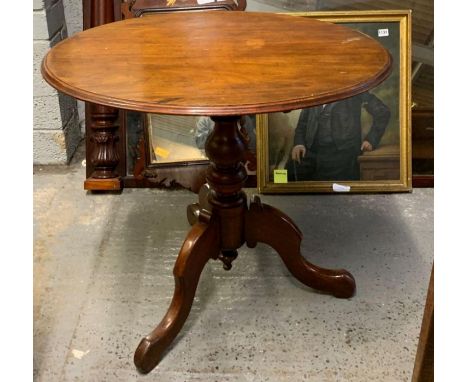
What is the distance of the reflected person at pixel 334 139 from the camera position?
2.37 meters

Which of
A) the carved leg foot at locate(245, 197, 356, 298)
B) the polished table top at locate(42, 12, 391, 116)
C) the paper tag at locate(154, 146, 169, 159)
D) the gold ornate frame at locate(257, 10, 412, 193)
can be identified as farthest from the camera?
the paper tag at locate(154, 146, 169, 159)

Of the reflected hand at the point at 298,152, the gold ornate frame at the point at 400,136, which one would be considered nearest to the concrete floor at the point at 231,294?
the gold ornate frame at the point at 400,136

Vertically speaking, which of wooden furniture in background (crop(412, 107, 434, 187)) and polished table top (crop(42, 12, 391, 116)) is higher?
polished table top (crop(42, 12, 391, 116))

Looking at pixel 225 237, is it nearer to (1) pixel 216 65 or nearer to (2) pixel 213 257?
(2) pixel 213 257

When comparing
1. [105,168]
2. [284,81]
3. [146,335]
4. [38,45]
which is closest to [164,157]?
[105,168]

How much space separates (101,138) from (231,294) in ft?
3.06

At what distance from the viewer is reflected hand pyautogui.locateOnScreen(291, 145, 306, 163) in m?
2.39

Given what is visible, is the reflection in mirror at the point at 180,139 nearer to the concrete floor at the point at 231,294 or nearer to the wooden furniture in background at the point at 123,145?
the wooden furniture in background at the point at 123,145

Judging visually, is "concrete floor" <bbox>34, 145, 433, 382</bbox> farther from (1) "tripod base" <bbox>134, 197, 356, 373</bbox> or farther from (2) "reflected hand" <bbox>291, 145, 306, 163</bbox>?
(2) "reflected hand" <bbox>291, 145, 306, 163</bbox>

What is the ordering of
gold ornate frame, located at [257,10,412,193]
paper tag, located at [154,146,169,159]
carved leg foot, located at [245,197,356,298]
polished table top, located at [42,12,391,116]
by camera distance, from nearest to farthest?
polished table top, located at [42,12,391,116] → carved leg foot, located at [245,197,356,298] → gold ornate frame, located at [257,10,412,193] → paper tag, located at [154,146,169,159]

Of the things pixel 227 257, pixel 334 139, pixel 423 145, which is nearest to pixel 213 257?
pixel 227 257

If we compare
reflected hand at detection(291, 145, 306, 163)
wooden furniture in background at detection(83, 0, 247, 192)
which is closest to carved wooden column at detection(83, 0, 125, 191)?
wooden furniture in background at detection(83, 0, 247, 192)

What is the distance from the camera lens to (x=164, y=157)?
7.92ft

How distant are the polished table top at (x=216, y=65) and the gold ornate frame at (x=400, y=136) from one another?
0.60m
